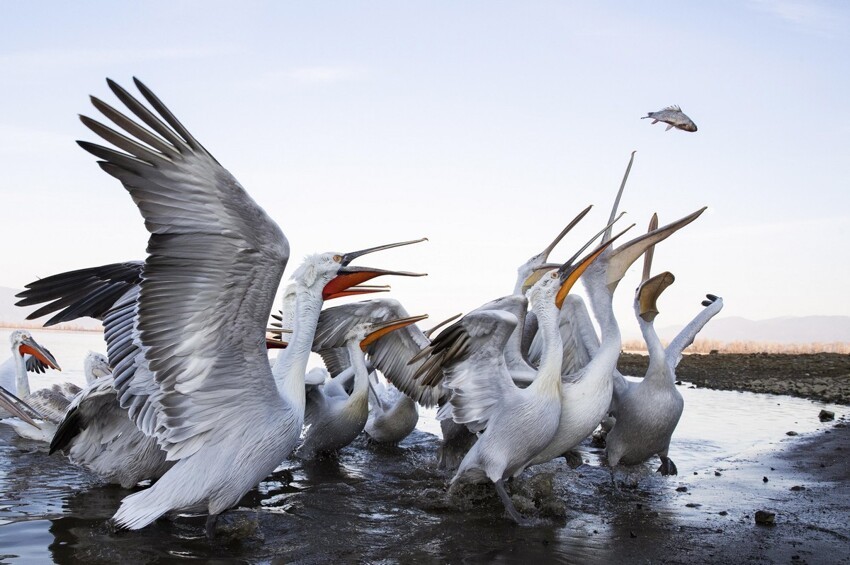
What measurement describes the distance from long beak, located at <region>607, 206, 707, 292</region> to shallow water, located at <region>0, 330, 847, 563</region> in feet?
5.50

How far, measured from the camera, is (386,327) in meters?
6.17

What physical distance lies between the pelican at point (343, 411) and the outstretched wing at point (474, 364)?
1.44 metres

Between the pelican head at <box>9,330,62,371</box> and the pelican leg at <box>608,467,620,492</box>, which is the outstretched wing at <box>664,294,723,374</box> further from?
the pelican head at <box>9,330,62,371</box>

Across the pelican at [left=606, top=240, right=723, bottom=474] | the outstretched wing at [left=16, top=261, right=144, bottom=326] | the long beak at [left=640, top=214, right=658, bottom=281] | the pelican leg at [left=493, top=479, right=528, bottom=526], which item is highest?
the long beak at [left=640, top=214, right=658, bottom=281]

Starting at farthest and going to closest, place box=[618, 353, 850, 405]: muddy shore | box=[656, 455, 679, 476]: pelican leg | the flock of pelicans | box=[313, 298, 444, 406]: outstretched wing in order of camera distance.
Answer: box=[618, 353, 850, 405]: muddy shore < box=[313, 298, 444, 406]: outstretched wing < box=[656, 455, 679, 476]: pelican leg < the flock of pelicans

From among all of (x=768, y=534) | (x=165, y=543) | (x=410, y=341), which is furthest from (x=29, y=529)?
(x=768, y=534)

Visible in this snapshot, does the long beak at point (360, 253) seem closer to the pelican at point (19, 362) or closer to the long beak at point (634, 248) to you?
the long beak at point (634, 248)

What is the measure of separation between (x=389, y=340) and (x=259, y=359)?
2.82m

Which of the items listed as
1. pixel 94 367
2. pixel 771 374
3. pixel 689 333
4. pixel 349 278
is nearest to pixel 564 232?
pixel 689 333

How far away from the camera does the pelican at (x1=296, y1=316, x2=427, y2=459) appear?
661cm

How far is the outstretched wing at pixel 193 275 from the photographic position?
333 centimetres

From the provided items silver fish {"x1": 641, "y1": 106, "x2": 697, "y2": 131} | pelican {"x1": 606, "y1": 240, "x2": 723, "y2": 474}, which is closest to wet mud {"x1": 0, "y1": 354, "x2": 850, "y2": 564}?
pelican {"x1": 606, "y1": 240, "x2": 723, "y2": 474}

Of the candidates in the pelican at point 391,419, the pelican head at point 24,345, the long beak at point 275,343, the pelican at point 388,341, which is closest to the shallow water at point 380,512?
the pelican at point 391,419

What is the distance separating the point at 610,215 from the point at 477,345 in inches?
113
